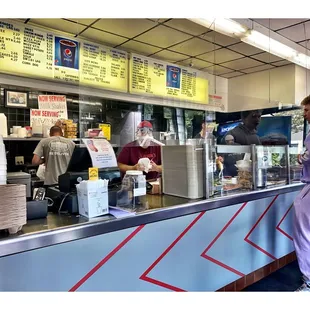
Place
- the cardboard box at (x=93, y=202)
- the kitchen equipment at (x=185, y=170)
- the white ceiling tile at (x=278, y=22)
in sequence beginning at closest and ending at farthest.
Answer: the cardboard box at (x=93, y=202) < the kitchen equipment at (x=185, y=170) < the white ceiling tile at (x=278, y=22)

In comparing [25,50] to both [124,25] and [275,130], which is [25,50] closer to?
[124,25]

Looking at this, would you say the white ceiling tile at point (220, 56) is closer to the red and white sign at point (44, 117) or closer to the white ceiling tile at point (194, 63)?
the white ceiling tile at point (194, 63)

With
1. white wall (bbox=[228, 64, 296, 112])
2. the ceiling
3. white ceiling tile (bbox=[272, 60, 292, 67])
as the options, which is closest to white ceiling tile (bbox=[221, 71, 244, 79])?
white wall (bbox=[228, 64, 296, 112])

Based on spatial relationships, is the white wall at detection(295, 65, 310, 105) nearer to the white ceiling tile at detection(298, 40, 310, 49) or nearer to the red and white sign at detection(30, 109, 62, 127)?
the white ceiling tile at detection(298, 40, 310, 49)

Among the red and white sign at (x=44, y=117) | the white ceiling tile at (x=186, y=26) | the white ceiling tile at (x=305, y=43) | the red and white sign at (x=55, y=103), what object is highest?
the white ceiling tile at (x=305, y=43)

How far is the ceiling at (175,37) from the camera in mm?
3236

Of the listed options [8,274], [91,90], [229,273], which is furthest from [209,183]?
[91,90]

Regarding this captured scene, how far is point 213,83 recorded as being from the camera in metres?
4.75

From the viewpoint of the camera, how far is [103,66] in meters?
3.45

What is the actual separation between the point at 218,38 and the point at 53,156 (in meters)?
2.60

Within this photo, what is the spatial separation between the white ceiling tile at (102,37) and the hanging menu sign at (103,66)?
131mm

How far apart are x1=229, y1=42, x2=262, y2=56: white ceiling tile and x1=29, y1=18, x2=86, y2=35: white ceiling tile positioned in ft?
7.08

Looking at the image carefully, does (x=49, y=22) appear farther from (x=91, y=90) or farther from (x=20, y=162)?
(x=20, y=162)

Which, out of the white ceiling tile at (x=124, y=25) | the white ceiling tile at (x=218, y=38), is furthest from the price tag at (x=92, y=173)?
the white ceiling tile at (x=218, y=38)
